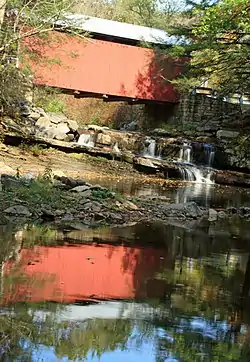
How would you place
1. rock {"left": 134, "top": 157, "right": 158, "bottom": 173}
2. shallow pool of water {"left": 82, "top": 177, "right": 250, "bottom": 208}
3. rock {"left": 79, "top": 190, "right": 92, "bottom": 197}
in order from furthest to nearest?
rock {"left": 134, "top": 157, "right": 158, "bottom": 173} < shallow pool of water {"left": 82, "top": 177, "right": 250, "bottom": 208} < rock {"left": 79, "top": 190, "right": 92, "bottom": 197}

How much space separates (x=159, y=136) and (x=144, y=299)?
20.1 m

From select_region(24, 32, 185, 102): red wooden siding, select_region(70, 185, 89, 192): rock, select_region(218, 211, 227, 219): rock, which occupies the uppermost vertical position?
select_region(24, 32, 185, 102): red wooden siding

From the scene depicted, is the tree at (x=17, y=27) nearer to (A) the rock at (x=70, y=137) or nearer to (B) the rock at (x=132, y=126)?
(A) the rock at (x=70, y=137)

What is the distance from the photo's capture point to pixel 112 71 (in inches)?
1045

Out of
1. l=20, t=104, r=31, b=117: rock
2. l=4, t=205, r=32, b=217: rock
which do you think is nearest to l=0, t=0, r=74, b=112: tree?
l=20, t=104, r=31, b=117: rock

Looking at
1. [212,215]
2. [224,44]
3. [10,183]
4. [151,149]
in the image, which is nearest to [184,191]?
[224,44]

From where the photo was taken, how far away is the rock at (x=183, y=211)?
11.3 m

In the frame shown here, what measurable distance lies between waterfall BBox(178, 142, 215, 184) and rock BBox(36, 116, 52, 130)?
563 centimetres

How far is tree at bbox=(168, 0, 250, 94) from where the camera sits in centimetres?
1714

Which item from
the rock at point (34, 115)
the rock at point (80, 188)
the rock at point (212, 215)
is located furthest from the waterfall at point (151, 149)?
the rock at point (80, 188)

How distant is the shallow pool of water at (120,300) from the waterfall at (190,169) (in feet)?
45.1

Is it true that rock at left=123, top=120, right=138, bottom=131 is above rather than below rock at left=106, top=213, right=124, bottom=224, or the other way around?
above

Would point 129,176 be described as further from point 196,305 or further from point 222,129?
point 196,305

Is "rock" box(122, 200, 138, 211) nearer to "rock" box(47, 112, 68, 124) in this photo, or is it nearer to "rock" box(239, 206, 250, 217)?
"rock" box(239, 206, 250, 217)
